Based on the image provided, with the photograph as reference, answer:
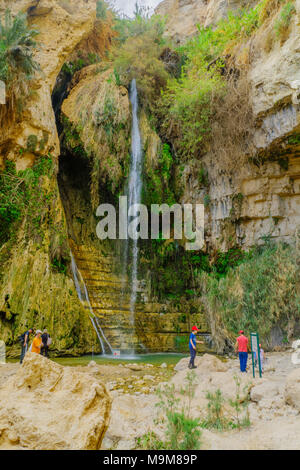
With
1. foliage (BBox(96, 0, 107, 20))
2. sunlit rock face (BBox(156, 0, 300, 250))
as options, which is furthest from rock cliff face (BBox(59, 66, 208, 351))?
foliage (BBox(96, 0, 107, 20))

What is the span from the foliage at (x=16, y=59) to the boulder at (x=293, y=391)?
430 inches

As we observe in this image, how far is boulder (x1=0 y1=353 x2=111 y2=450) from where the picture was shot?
267cm

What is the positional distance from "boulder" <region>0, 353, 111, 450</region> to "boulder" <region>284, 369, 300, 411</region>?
245 cm

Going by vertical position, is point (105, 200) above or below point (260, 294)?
above

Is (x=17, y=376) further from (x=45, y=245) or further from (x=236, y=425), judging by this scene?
(x=45, y=245)

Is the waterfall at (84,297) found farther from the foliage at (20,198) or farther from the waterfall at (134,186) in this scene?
the foliage at (20,198)

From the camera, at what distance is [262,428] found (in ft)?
11.4

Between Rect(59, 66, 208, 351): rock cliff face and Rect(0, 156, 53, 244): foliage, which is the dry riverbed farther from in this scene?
Rect(59, 66, 208, 351): rock cliff face

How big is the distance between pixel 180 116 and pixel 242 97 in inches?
111

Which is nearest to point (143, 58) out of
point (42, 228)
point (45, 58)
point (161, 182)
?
point (45, 58)

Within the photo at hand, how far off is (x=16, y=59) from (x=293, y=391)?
38.3ft

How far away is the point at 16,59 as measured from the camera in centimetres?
1053

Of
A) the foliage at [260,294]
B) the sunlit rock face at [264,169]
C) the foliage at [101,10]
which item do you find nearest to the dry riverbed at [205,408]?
the foliage at [260,294]

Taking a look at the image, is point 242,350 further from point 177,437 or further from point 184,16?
point 184,16
